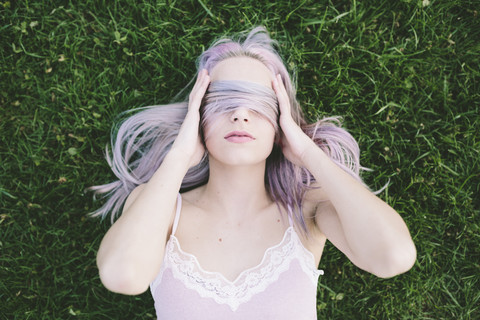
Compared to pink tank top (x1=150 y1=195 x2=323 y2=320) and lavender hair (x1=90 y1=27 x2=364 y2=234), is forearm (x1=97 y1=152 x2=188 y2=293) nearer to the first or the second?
pink tank top (x1=150 y1=195 x2=323 y2=320)

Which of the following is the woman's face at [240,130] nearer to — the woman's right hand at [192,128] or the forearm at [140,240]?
the woman's right hand at [192,128]

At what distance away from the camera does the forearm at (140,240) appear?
2.46m

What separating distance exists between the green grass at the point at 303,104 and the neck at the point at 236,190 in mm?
971

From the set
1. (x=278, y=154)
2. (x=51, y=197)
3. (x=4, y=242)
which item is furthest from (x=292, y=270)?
(x=4, y=242)

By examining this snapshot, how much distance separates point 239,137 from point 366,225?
925 millimetres

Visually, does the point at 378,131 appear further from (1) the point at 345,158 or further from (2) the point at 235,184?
(2) the point at 235,184

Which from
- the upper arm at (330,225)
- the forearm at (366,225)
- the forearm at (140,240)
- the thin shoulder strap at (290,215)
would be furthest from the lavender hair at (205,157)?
the forearm at (140,240)

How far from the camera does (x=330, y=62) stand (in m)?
3.66

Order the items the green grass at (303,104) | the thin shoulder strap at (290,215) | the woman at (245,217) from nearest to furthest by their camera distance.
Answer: the woman at (245,217) → the thin shoulder strap at (290,215) → the green grass at (303,104)

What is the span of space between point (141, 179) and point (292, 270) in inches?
55.9

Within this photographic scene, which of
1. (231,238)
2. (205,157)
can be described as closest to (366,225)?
(231,238)

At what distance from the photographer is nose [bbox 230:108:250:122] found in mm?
2662

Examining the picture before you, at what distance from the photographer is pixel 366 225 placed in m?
2.50

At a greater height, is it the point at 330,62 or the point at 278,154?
the point at 330,62
